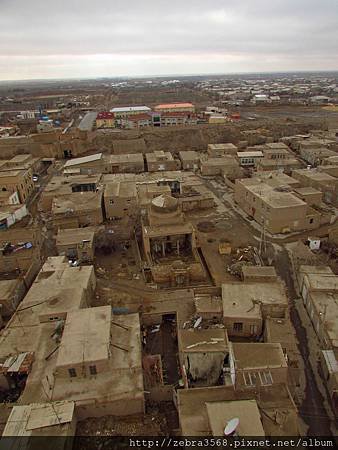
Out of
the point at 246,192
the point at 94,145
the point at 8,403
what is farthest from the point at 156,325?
the point at 94,145

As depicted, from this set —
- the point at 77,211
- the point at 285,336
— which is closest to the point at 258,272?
the point at 285,336

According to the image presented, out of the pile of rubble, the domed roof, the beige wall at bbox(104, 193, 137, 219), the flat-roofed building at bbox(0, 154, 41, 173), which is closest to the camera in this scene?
the pile of rubble

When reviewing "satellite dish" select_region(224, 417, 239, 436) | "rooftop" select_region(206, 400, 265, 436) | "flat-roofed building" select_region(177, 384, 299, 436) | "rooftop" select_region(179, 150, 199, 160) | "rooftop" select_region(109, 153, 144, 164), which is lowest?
"flat-roofed building" select_region(177, 384, 299, 436)

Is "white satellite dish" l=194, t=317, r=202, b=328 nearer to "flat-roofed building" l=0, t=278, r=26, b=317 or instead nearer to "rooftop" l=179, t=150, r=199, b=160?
"flat-roofed building" l=0, t=278, r=26, b=317

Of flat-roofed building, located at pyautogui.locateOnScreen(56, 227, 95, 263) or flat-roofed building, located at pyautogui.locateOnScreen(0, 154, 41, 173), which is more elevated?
flat-roofed building, located at pyautogui.locateOnScreen(0, 154, 41, 173)

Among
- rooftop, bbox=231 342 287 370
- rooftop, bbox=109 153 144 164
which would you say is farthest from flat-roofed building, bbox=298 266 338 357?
rooftop, bbox=109 153 144 164

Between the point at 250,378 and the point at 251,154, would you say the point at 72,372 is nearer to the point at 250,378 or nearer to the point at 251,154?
the point at 250,378

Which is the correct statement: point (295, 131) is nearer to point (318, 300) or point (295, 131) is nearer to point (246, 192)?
point (246, 192)
